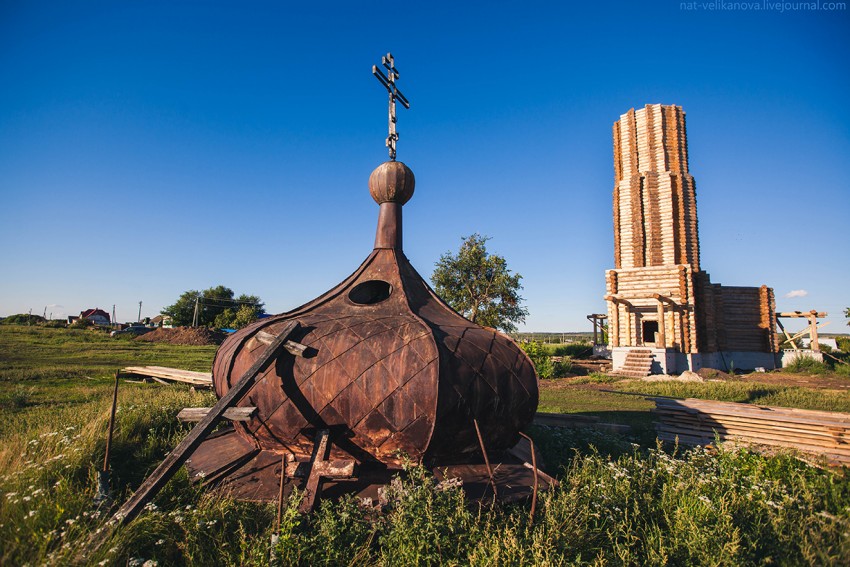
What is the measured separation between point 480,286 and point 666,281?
12428 millimetres

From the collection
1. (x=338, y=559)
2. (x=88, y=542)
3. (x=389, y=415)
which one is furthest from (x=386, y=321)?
(x=88, y=542)

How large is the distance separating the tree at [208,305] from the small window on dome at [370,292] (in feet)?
179

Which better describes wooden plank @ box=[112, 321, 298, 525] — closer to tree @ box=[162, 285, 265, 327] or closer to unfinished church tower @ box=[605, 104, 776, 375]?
unfinished church tower @ box=[605, 104, 776, 375]

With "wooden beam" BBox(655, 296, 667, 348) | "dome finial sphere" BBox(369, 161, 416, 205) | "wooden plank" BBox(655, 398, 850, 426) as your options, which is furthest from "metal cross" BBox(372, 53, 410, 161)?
"wooden beam" BBox(655, 296, 667, 348)

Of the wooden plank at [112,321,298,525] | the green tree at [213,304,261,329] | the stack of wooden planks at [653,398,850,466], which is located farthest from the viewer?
the green tree at [213,304,261,329]

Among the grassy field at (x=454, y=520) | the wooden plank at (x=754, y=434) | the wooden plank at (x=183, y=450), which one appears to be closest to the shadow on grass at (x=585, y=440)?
the grassy field at (x=454, y=520)

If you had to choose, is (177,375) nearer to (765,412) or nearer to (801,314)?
(765,412)

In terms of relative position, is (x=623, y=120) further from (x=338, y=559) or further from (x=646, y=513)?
(x=338, y=559)

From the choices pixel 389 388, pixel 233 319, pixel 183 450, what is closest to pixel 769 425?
pixel 389 388

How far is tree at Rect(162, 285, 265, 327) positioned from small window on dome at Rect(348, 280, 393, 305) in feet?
179

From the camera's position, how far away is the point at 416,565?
123 inches

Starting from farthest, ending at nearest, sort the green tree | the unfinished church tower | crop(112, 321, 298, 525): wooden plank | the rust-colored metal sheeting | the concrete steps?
the green tree
the unfinished church tower
the concrete steps
the rust-colored metal sheeting
crop(112, 321, 298, 525): wooden plank

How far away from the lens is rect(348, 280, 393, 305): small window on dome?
245 inches

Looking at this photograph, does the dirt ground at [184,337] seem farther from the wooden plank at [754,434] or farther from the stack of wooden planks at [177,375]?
the wooden plank at [754,434]
